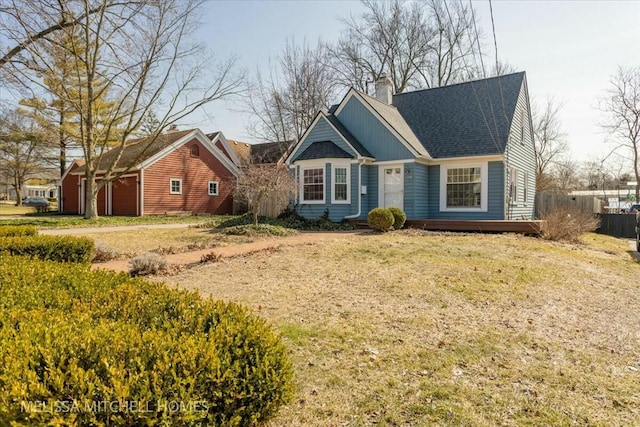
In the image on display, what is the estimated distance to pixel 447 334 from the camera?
4.07 meters

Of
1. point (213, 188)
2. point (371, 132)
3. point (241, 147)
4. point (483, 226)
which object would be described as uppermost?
point (241, 147)

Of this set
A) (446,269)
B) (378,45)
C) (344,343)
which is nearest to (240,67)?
(378,45)

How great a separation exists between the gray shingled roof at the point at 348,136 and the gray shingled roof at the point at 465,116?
277 centimetres

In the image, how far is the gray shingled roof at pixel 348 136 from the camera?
15.8m

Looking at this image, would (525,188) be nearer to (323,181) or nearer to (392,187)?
(392,187)

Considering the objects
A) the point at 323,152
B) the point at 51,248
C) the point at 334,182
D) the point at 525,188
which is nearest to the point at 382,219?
the point at 334,182

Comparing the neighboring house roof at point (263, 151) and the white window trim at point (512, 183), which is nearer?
the white window trim at point (512, 183)

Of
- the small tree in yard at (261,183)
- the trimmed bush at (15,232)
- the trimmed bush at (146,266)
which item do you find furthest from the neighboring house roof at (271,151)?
the trimmed bush at (146,266)

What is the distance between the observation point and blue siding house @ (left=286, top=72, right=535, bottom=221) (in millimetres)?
14998

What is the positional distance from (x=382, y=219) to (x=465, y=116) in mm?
6950

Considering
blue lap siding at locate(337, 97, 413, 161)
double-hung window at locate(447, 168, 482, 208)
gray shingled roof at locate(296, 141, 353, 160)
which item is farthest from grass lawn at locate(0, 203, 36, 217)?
double-hung window at locate(447, 168, 482, 208)

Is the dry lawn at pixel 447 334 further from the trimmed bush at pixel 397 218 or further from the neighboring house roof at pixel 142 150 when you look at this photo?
the neighboring house roof at pixel 142 150

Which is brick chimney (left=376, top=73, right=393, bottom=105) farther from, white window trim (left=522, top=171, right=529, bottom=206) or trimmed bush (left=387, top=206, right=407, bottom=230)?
trimmed bush (left=387, top=206, right=407, bottom=230)

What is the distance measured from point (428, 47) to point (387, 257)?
83.2ft
